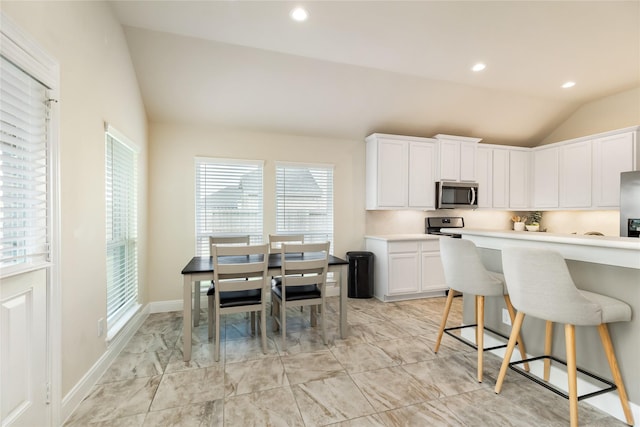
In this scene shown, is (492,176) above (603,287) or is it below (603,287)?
above

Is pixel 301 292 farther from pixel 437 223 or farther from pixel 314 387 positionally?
pixel 437 223

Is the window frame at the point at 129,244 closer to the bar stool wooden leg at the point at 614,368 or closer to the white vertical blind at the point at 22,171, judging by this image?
the white vertical blind at the point at 22,171

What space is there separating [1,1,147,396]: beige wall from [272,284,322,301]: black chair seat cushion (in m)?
1.57

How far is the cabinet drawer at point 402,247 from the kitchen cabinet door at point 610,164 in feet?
9.44

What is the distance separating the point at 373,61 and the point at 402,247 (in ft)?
8.60

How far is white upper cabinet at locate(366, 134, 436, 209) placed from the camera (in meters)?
4.47

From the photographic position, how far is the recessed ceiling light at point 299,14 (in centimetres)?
254

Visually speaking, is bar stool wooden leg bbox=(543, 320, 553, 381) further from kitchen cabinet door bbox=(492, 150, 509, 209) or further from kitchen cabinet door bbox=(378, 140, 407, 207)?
kitchen cabinet door bbox=(492, 150, 509, 209)

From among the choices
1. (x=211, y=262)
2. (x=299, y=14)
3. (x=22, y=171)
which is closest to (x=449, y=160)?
(x=299, y=14)

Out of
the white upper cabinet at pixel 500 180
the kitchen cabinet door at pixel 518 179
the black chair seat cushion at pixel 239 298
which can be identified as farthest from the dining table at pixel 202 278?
the kitchen cabinet door at pixel 518 179

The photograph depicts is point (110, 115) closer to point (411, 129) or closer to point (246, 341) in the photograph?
point (246, 341)

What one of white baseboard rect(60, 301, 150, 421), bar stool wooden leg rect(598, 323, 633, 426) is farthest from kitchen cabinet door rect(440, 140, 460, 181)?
white baseboard rect(60, 301, 150, 421)

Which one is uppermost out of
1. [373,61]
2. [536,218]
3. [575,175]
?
[373,61]

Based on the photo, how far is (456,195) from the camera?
15.5 ft
